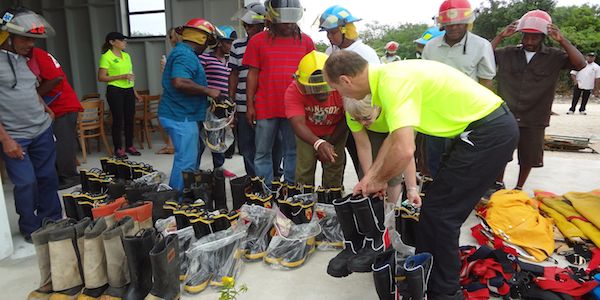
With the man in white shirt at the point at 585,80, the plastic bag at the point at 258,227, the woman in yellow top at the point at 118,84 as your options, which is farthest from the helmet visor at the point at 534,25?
the man in white shirt at the point at 585,80

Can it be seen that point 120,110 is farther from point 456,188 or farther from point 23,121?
point 456,188

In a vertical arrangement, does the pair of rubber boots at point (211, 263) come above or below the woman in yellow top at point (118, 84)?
below

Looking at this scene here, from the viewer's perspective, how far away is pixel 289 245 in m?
2.64

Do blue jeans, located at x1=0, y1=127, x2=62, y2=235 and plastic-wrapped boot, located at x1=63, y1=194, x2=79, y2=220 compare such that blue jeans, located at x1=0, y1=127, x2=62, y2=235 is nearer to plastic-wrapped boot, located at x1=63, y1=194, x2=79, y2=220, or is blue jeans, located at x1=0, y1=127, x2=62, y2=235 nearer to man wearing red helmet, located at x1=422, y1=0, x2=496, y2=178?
plastic-wrapped boot, located at x1=63, y1=194, x2=79, y2=220

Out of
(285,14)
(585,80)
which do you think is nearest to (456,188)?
(285,14)

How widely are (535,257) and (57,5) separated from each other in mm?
9516

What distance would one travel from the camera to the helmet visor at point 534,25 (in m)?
3.44

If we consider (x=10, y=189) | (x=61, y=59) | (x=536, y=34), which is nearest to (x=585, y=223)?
(x=536, y=34)

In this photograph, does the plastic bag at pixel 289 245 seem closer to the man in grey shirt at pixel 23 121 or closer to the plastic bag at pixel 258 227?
the plastic bag at pixel 258 227

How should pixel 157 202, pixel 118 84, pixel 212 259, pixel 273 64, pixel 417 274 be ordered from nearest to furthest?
pixel 417 274, pixel 212 259, pixel 157 202, pixel 273 64, pixel 118 84

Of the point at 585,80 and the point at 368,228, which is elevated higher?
the point at 585,80

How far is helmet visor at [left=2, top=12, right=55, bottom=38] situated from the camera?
2.63m

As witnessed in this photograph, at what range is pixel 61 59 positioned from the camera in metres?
8.77

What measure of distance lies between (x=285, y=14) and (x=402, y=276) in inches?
85.9
